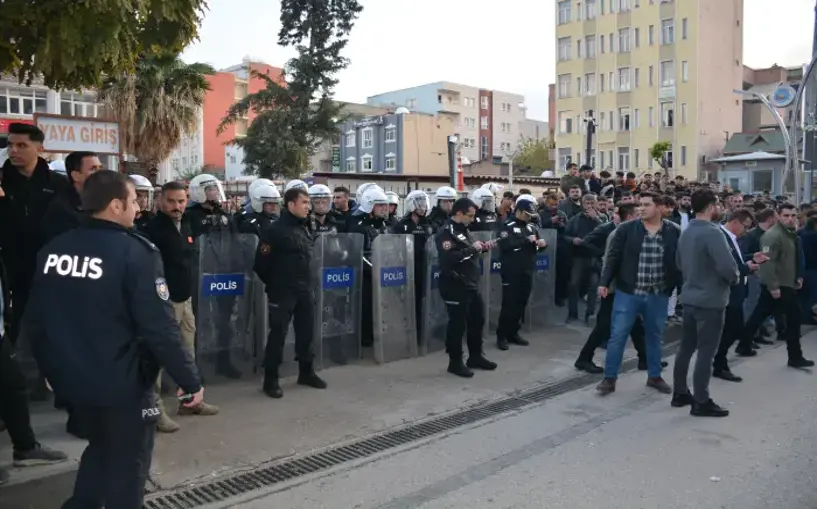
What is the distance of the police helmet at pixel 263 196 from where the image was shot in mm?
8914

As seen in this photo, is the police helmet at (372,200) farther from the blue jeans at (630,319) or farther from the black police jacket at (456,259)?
the blue jeans at (630,319)

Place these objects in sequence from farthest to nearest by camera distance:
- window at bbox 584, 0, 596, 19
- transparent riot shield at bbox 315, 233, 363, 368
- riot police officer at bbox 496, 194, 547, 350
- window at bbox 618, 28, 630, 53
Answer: window at bbox 584, 0, 596, 19, window at bbox 618, 28, 630, 53, riot police officer at bbox 496, 194, 547, 350, transparent riot shield at bbox 315, 233, 363, 368

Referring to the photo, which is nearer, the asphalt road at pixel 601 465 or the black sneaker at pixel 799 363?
the asphalt road at pixel 601 465

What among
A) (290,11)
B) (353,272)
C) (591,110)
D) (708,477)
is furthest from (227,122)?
(591,110)

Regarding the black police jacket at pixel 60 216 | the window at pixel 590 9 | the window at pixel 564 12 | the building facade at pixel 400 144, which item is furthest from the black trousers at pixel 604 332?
the building facade at pixel 400 144

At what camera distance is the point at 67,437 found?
18.7 ft

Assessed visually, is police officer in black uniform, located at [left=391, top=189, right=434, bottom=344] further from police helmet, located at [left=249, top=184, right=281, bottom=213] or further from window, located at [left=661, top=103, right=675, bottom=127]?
window, located at [left=661, top=103, right=675, bottom=127]

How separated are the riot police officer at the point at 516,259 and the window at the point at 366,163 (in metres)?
68.1

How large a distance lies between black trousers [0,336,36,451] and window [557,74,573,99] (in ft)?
195

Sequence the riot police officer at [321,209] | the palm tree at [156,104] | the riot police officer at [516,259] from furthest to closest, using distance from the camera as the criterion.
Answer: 1. the palm tree at [156,104]
2. the riot police officer at [516,259]
3. the riot police officer at [321,209]

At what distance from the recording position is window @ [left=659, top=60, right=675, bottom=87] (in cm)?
5375

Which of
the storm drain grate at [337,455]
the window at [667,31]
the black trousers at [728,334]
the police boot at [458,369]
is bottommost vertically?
the storm drain grate at [337,455]

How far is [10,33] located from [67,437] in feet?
10.5

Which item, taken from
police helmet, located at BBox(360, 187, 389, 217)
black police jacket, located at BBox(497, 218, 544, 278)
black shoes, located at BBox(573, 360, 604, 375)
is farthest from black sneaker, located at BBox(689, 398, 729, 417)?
police helmet, located at BBox(360, 187, 389, 217)
